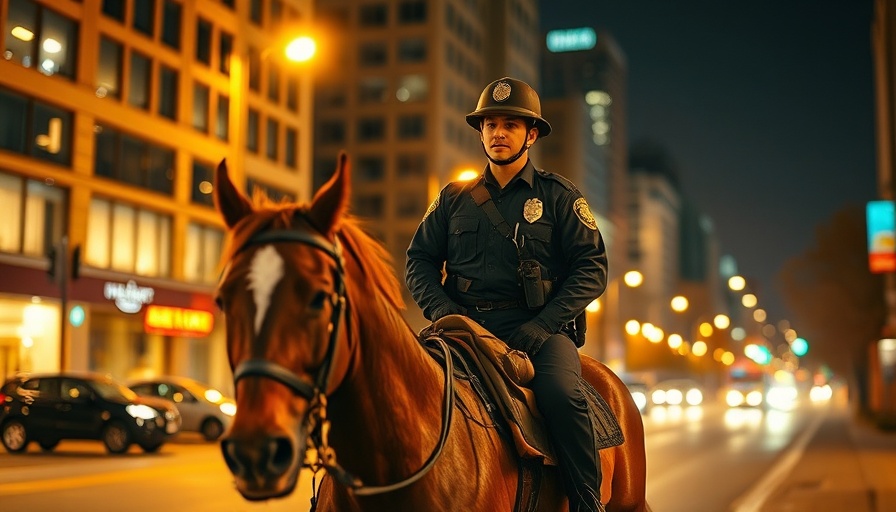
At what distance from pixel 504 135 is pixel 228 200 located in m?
1.90

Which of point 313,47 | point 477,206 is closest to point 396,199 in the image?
point 313,47

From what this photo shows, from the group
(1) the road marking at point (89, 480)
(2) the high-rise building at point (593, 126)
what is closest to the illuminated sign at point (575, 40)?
(2) the high-rise building at point (593, 126)

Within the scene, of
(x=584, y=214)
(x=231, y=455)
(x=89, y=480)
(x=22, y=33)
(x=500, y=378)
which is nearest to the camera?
(x=231, y=455)

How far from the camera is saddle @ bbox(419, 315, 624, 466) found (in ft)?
14.7

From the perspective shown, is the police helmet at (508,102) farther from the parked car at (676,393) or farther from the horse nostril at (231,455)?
the parked car at (676,393)

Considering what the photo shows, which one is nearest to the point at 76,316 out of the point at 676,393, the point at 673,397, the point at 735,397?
the point at 735,397

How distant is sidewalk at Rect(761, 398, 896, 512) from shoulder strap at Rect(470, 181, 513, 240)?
439 inches

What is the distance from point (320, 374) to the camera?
3.28 metres

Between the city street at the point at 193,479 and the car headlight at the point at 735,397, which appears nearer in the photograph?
the city street at the point at 193,479

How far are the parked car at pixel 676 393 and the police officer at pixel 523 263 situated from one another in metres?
70.9

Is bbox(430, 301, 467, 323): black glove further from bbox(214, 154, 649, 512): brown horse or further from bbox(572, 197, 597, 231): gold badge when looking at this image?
bbox(572, 197, 597, 231): gold badge

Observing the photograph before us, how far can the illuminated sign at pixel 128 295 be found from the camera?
39.5 metres

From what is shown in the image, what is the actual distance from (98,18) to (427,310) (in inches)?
1460

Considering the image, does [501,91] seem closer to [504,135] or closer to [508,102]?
[508,102]
